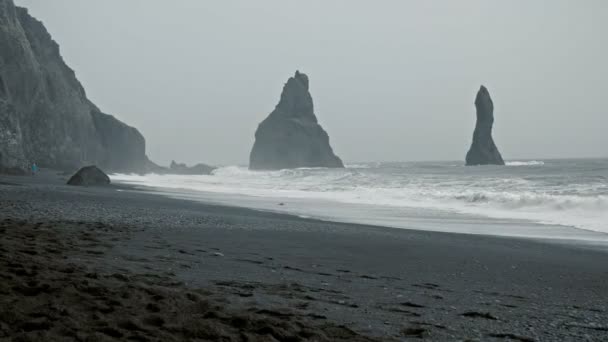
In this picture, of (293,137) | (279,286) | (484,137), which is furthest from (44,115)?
(484,137)

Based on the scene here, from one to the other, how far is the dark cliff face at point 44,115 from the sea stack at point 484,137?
7473 cm

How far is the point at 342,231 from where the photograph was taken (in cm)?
1238

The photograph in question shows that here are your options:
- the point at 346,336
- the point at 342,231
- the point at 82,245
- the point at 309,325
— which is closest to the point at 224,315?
the point at 309,325

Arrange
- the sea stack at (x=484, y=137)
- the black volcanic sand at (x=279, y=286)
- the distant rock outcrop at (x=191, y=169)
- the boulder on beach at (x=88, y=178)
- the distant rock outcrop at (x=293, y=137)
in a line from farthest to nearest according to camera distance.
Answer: the distant rock outcrop at (x=293, y=137) < the sea stack at (x=484, y=137) < the distant rock outcrop at (x=191, y=169) < the boulder on beach at (x=88, y=178) < the black volcanic sand at (x=279, y=286)

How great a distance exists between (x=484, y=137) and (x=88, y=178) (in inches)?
4219

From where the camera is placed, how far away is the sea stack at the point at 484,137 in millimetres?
117000

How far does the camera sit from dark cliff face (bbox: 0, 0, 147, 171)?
128 feet

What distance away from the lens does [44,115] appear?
2239 inches

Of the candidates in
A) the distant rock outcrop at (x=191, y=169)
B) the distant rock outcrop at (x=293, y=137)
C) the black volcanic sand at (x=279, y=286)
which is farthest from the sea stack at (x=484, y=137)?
the black volcanic sand at (x=279, y=286)

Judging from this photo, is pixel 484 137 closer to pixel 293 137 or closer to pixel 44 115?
pixel 293 137

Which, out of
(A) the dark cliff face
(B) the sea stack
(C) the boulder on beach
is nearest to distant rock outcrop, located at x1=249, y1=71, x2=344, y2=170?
(B) the sea stack

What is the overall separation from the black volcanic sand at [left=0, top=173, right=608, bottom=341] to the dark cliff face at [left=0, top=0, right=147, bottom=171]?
1193 inches

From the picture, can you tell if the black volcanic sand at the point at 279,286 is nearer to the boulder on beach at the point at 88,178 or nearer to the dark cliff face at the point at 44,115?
the boulder on beach at the point at 88,178

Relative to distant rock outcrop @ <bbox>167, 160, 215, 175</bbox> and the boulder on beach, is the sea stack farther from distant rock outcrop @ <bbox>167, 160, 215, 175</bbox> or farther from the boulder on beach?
the boulder on beach
